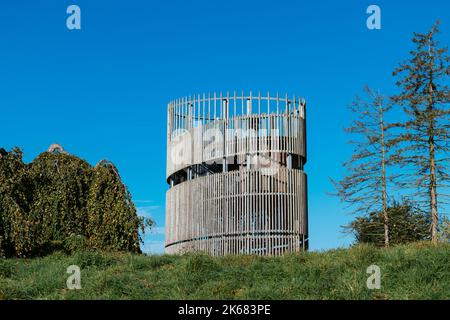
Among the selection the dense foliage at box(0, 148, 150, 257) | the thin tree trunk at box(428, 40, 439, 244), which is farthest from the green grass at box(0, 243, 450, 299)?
the thin tree trunk at box(428, 40, 439, 244)

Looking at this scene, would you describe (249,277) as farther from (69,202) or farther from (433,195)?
(433,195)

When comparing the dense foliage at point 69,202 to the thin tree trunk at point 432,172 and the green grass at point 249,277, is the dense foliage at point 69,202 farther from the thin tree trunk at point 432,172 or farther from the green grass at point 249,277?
the thin tree trunk at point 432,172

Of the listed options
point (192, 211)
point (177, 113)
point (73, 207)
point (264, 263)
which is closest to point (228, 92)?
A: point (177, 113)

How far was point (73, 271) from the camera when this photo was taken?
43.6ft

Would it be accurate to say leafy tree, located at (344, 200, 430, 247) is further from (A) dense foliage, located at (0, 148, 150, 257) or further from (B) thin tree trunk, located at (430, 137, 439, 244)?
(A) dense foliage, located at (0, 148, 150, 257)

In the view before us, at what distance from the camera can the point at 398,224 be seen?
2483cm

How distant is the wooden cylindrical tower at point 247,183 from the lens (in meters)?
22.4

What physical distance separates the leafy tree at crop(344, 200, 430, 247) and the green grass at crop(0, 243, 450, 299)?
30.6 ft

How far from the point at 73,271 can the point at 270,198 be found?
1028 cm

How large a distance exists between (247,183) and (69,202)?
5.91 meters

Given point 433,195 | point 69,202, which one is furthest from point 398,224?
point 69,202
